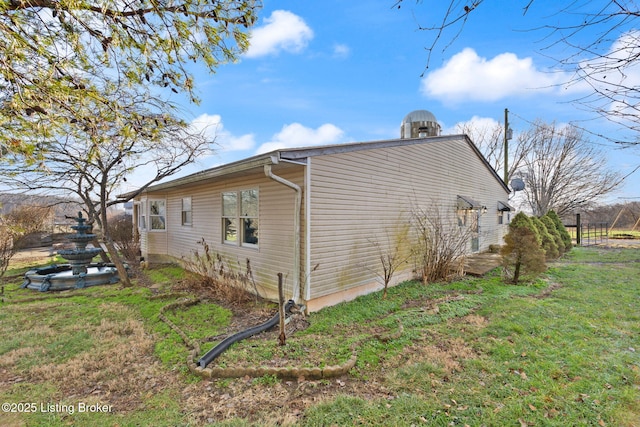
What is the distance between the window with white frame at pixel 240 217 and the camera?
261 inches

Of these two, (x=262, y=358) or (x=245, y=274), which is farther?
(x=245, y=274)

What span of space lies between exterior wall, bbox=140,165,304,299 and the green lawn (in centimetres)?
101

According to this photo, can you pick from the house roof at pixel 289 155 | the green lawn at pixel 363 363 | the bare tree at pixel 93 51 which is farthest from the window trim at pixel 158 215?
the bare tree at pixel 93 51

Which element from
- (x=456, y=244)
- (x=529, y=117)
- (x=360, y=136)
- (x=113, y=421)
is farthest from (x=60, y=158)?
(x=529, y=117)

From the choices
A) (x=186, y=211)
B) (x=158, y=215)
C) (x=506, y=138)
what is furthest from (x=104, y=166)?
(x=506, y=138)

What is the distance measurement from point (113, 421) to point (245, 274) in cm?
414

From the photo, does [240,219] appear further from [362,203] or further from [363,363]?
[363,363]

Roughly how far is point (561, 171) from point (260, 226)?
76.2ft

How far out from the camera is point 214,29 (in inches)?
122

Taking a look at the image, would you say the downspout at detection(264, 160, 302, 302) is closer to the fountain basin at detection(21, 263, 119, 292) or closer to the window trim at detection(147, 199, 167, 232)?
the fountain basin at detection(21, 263, 119, 292)

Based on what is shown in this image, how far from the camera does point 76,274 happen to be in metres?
7.89

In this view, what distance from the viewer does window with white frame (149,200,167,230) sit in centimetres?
1133

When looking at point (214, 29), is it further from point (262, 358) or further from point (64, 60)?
point (262, 358)

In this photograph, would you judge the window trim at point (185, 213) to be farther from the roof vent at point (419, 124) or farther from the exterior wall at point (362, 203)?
the roof vent at point (419, 124)
